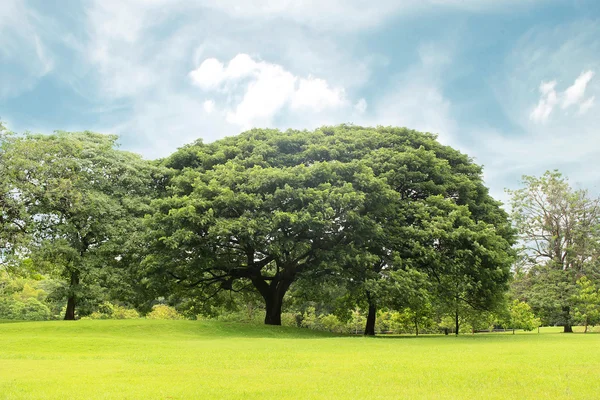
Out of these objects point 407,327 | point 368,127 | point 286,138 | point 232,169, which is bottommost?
point 407,327

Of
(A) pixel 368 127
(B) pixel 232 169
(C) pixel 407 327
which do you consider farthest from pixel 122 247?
(C) pixel 407 327

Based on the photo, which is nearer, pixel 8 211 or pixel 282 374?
pixel 282 374

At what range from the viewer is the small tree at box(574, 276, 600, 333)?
43088 mm

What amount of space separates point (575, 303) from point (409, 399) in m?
43.3

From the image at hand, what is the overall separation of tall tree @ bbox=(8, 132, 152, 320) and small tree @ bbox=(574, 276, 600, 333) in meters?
38.4

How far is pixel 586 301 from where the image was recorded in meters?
43.6

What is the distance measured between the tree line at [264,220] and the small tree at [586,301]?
47.5 feet

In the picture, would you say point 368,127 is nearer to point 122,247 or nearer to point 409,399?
point 122,247

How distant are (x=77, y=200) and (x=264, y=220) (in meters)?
12.7

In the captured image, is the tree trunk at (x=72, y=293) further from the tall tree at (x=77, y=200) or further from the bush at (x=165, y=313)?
the bush at (x=165, y=313)

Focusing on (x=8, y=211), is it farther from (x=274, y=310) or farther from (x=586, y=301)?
(x=586, y=301)

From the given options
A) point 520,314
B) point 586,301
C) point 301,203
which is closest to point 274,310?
point 301,203

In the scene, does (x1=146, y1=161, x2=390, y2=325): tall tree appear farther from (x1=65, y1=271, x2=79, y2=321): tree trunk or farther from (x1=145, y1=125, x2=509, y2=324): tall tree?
(x1=65, y1=271, x2=79, y2=321): tree trunk

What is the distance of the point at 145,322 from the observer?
28859 millimetres
